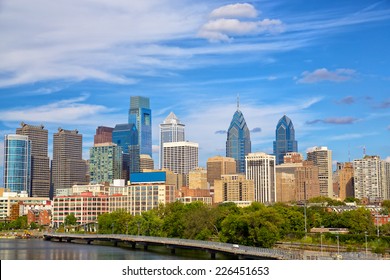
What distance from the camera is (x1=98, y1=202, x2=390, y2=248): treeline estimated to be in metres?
20.8

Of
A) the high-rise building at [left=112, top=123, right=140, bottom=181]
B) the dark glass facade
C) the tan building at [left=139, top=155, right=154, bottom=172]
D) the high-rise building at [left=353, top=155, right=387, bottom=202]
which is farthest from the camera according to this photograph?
the dark glass facade

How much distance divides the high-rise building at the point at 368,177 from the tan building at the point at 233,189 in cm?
1258

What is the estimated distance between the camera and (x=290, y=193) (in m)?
86.2

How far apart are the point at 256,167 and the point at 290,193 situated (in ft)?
18.0

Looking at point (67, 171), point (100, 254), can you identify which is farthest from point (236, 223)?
point (67, 171)

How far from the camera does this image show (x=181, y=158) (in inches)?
3351

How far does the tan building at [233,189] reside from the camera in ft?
259

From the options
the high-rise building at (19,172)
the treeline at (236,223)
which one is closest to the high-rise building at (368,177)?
the high-rise building at (19,172)

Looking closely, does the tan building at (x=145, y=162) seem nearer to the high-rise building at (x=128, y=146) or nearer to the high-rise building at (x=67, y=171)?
the high-rise building at (x=128, y=146)

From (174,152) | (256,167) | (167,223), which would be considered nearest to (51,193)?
(174,152)

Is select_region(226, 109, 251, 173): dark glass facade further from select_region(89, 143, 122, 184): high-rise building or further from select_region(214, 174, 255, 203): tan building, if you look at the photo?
select_region(89, 143, 122, 184): high-rise building

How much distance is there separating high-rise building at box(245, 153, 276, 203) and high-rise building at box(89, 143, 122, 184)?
1785 cm

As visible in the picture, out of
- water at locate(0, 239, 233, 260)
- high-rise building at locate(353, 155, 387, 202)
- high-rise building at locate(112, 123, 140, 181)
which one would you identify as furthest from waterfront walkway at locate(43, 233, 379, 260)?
high-rise building at locate(353, 155, 387, 202)
